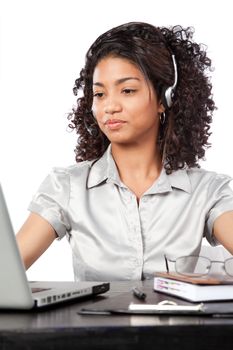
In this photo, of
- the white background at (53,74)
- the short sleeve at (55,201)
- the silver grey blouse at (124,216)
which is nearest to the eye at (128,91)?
the silver grey blouse at (124,216)

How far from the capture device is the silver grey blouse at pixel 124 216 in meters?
2.04

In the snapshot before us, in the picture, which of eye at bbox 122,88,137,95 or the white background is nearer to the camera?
eye at bbox 122,88,137,95

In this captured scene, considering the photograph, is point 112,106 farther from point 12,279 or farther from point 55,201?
point 12,279

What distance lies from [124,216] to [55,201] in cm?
22

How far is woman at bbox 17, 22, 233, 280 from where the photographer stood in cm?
202

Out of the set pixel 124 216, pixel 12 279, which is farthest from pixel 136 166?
pixel 12 279

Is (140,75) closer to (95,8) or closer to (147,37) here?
(147,37)

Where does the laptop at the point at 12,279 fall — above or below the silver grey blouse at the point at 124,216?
above

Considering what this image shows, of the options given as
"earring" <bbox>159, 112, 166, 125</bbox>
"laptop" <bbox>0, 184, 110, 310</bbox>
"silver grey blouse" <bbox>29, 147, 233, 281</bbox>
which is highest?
"earring" <bbox>159, 112, 166, 125</bbox>

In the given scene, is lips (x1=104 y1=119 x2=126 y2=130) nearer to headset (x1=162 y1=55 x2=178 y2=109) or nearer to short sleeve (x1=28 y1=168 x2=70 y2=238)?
headset (x1=162 y1=55 x2=178 y2=109)

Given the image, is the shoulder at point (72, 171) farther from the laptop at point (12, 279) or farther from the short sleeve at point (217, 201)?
the laptop at point (12, 279)

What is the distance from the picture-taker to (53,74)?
362 cm

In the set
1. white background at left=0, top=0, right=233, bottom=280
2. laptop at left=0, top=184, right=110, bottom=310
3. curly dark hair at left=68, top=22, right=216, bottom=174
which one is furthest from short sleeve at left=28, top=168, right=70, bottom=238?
white background at left=0, top=0, right=233, bottom=280

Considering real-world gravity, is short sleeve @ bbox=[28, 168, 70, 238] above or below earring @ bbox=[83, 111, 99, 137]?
below
